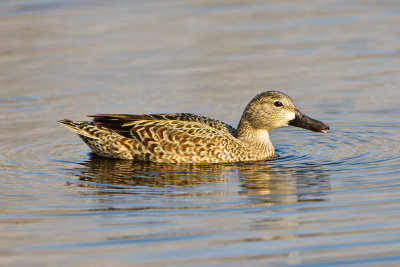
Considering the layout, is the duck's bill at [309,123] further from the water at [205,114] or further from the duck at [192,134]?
the water at [205,114]

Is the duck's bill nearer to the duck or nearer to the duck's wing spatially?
the duck

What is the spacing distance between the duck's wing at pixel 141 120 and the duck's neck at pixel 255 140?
156mm

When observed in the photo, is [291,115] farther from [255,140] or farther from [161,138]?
[161,138]

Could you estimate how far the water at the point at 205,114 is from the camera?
8.40 m

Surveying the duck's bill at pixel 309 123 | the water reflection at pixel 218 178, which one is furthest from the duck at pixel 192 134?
the water reflection at pixel 218 178

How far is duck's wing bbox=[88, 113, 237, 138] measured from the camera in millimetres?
12812

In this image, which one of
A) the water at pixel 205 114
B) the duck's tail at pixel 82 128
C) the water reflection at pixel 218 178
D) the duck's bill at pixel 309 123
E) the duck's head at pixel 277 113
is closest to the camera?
the water at pixel 205 114

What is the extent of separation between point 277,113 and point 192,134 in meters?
1.27

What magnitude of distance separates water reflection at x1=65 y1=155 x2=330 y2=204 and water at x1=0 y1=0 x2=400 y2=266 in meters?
0.03

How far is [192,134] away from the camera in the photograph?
12617 mm

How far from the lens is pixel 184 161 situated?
1254 cm

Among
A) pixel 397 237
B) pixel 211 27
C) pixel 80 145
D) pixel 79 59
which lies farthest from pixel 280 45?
pixel 397 237

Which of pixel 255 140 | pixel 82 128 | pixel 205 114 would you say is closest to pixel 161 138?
pixel 82 128

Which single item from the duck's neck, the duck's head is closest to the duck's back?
the duck's neck
